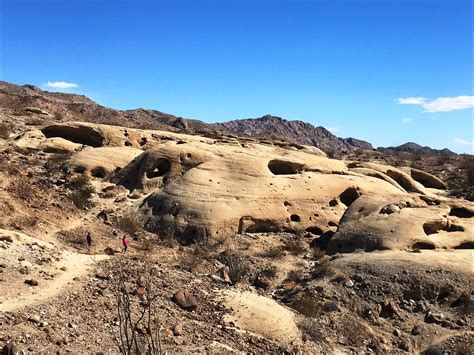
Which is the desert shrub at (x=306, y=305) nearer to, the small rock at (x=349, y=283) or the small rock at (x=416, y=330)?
the small rock at (x=349, y=283)

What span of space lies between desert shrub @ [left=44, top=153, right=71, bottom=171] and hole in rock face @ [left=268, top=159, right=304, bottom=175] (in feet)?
27.2

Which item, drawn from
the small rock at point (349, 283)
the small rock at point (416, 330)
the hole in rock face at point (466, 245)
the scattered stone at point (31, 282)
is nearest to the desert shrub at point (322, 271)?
the small rock at point (349, 283)

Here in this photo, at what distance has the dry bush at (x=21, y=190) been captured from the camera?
1367 centimetres

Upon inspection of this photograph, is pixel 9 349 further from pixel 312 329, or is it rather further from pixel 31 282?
pixel 312 329

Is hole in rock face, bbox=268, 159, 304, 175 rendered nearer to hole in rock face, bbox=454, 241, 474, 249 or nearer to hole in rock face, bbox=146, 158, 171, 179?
hole in rock face, bbox=146, 158, 171, 179

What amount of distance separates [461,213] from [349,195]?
12.6 feet

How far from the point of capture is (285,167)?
17984 mm

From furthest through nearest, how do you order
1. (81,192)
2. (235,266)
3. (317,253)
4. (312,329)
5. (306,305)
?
(81,192) < (317,253) < (235,266) < (306,305) < (312,329)

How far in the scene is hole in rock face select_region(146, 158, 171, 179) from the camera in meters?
17.7

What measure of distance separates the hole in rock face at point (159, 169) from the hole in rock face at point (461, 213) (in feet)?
32.7

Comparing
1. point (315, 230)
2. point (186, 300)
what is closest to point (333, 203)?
point (315, 230)

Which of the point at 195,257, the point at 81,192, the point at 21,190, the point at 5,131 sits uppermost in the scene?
the point at 5,131

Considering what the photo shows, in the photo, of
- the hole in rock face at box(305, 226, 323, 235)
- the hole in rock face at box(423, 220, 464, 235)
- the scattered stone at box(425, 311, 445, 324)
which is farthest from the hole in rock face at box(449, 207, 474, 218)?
the scattered stone at box(425, 311, 445, 324)

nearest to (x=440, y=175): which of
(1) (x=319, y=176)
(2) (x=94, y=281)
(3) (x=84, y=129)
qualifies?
(1) (x=319, y=176)
